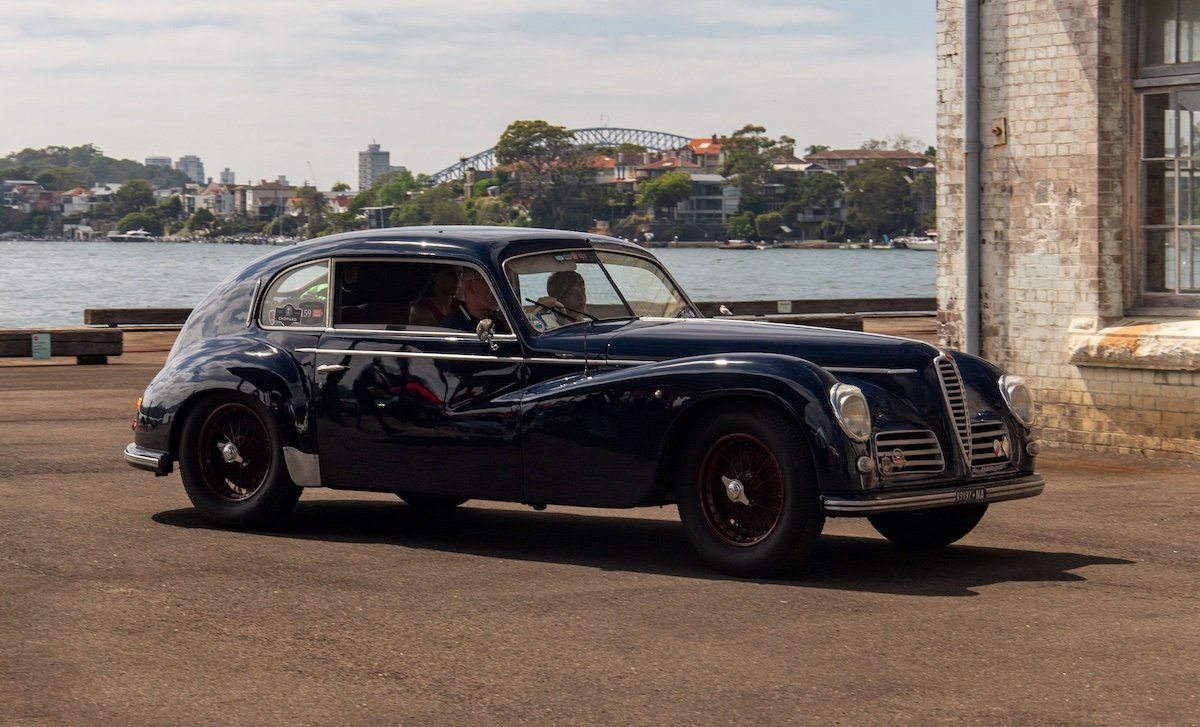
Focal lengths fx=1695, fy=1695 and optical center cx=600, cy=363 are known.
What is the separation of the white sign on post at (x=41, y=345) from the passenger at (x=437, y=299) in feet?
56.7

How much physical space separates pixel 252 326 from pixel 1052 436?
749 cm

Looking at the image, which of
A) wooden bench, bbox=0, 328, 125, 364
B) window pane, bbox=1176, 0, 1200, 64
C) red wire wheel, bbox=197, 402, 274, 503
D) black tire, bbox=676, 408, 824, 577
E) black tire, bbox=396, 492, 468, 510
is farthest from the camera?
wooden bench, bbox=0, 328, 125, 364

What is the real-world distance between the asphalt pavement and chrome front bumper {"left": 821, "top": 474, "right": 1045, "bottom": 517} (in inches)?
14.5

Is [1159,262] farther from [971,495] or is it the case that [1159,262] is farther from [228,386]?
[228,386]

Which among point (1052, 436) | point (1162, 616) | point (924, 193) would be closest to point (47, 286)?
point (924, 193)

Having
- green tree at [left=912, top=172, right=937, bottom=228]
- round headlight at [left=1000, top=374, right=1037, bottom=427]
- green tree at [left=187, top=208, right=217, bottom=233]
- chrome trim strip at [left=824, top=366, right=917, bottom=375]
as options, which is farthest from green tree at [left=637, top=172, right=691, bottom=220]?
chrome trim strip at [left=824, top=366, right=917, bottom=375]

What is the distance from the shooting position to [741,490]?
305 inches

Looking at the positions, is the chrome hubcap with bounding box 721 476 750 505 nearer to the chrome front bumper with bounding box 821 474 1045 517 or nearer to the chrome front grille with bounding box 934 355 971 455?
the chrome front bumper with bounding box 821 474 1045 517

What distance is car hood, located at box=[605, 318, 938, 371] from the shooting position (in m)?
7.96

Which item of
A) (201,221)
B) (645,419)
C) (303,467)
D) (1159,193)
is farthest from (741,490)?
(201,221)

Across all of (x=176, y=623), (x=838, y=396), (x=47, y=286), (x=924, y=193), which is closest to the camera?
(x=176, y=623)

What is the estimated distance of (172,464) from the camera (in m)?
9.62

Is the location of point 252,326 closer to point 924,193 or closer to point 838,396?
point 838,396

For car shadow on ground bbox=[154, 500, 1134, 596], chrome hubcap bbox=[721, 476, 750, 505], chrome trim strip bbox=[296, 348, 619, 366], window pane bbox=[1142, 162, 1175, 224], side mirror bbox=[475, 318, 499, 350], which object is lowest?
car shadow on ground bbox=[154, 500, 1134, 596]
